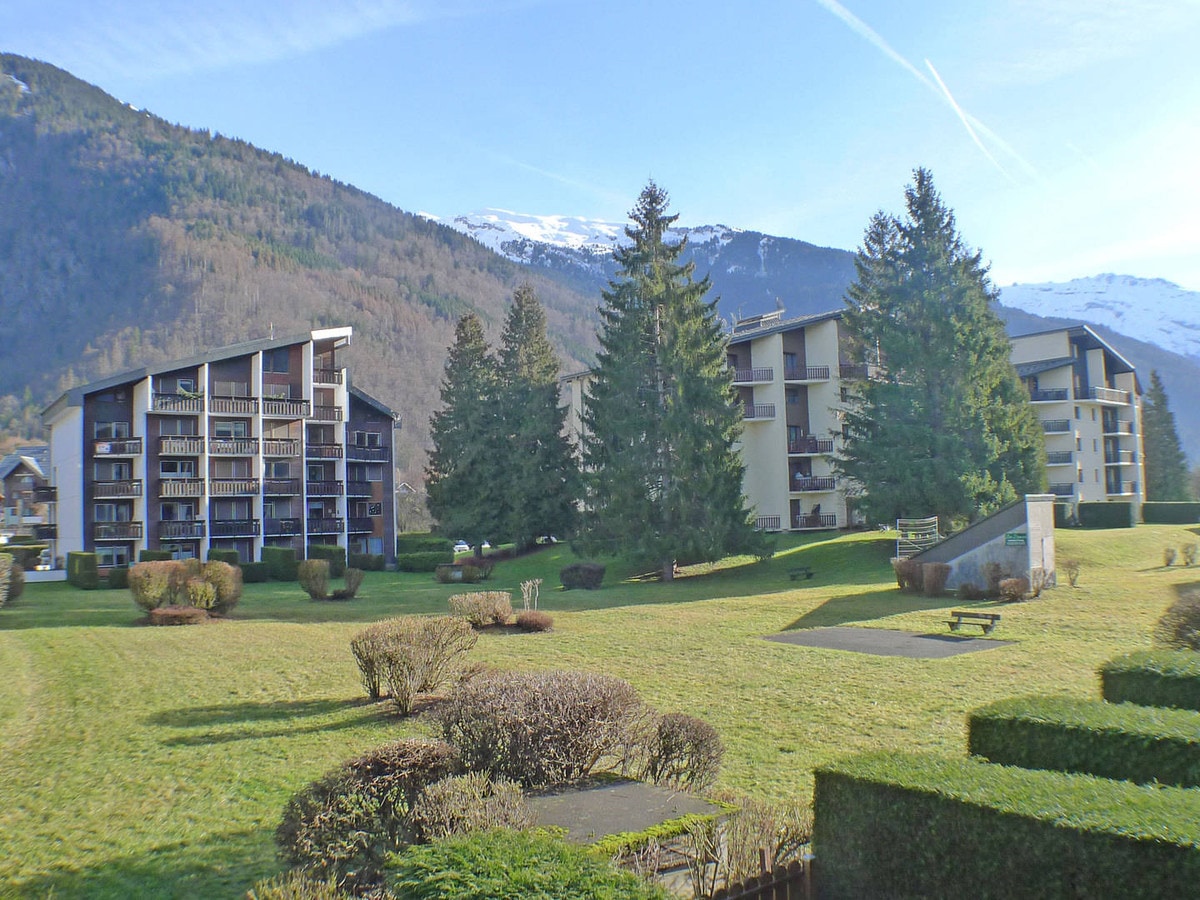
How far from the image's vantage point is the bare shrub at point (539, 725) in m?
7.05

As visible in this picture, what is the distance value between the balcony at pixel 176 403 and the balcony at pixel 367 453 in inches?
366

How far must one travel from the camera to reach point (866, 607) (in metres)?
22.8

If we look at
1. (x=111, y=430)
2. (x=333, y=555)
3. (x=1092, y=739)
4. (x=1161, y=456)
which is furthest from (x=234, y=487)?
(x=1161, y=456)

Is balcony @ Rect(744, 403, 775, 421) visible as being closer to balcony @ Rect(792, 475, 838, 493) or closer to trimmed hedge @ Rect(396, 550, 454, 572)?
balcony @ Rect(792, 475, 838, 493)

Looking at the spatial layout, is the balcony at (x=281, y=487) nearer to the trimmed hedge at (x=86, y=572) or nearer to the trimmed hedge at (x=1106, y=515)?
the trimmed hedge at (x=86, y=572)

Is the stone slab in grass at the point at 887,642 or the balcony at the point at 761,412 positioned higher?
the balcony at the point at 761,412

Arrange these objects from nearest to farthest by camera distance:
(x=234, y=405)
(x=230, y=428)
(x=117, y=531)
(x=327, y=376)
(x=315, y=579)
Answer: (x=315, y=579)
(x=117, y=531)
(x=234, y=405)
(x=230, y=428)
(x=327, y=376)

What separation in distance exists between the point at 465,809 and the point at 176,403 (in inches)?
1779

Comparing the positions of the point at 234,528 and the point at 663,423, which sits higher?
the point at 663,423

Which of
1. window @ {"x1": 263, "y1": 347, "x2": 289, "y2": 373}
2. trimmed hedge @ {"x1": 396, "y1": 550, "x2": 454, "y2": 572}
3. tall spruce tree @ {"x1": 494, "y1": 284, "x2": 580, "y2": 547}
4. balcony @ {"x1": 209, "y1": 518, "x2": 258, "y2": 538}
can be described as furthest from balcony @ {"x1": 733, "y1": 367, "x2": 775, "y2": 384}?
balcony @ {"x1": 209, "y1": 518, "x2": 258, "y2": 538}

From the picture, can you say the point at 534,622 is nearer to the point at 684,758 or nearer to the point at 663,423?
the point at 684,758

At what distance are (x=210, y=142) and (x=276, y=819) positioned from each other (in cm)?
19811

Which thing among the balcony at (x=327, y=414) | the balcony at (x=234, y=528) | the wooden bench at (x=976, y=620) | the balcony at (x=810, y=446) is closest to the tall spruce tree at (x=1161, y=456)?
A: the balcony at (x=810, y=446)

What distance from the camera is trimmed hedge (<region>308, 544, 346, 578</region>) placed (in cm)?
4306
